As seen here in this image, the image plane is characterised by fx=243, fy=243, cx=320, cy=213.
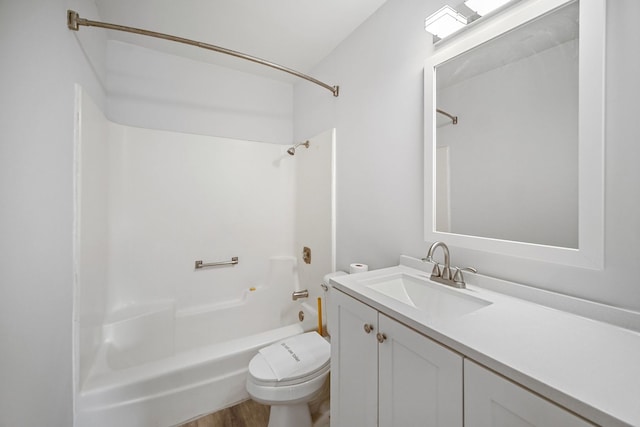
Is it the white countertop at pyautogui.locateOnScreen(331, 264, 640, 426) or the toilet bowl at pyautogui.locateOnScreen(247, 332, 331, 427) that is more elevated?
the white countertop at pyautogui.locateOnScreen(331, 264, 640, 426)

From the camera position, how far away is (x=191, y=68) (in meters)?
2.17

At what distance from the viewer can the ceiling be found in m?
1.52

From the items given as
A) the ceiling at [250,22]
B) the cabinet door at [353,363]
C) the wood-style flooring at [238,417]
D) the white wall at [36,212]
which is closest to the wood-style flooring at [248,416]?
the wood-style flooring at [238,417]

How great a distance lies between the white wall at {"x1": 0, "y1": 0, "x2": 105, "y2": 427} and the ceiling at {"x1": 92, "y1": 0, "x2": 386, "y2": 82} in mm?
580

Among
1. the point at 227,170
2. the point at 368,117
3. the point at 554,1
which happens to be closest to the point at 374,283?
the point at 368,117

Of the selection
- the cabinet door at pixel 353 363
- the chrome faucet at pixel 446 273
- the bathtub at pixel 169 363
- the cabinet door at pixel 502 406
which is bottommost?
the bathtub at pixel 169 363

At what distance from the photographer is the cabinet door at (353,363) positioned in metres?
0.88

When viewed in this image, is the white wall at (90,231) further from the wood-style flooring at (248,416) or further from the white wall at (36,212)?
the wood-style flooring at (248,416)

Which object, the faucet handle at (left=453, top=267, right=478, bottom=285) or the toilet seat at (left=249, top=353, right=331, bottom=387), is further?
the toilet seat at (left=249, top=353, right=331, bottom=387)

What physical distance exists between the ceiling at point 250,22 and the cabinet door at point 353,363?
5.63 feet

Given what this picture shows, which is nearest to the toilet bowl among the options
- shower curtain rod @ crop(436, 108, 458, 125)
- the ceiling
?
shower curtain rod @ crop(436, 108, 458, 125)

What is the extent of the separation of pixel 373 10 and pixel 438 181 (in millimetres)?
1199

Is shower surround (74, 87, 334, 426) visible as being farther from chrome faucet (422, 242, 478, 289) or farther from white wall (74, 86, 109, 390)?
chrome faucet (422, 242, 478, 289)

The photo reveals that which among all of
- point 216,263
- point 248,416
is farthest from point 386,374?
point 216,263
